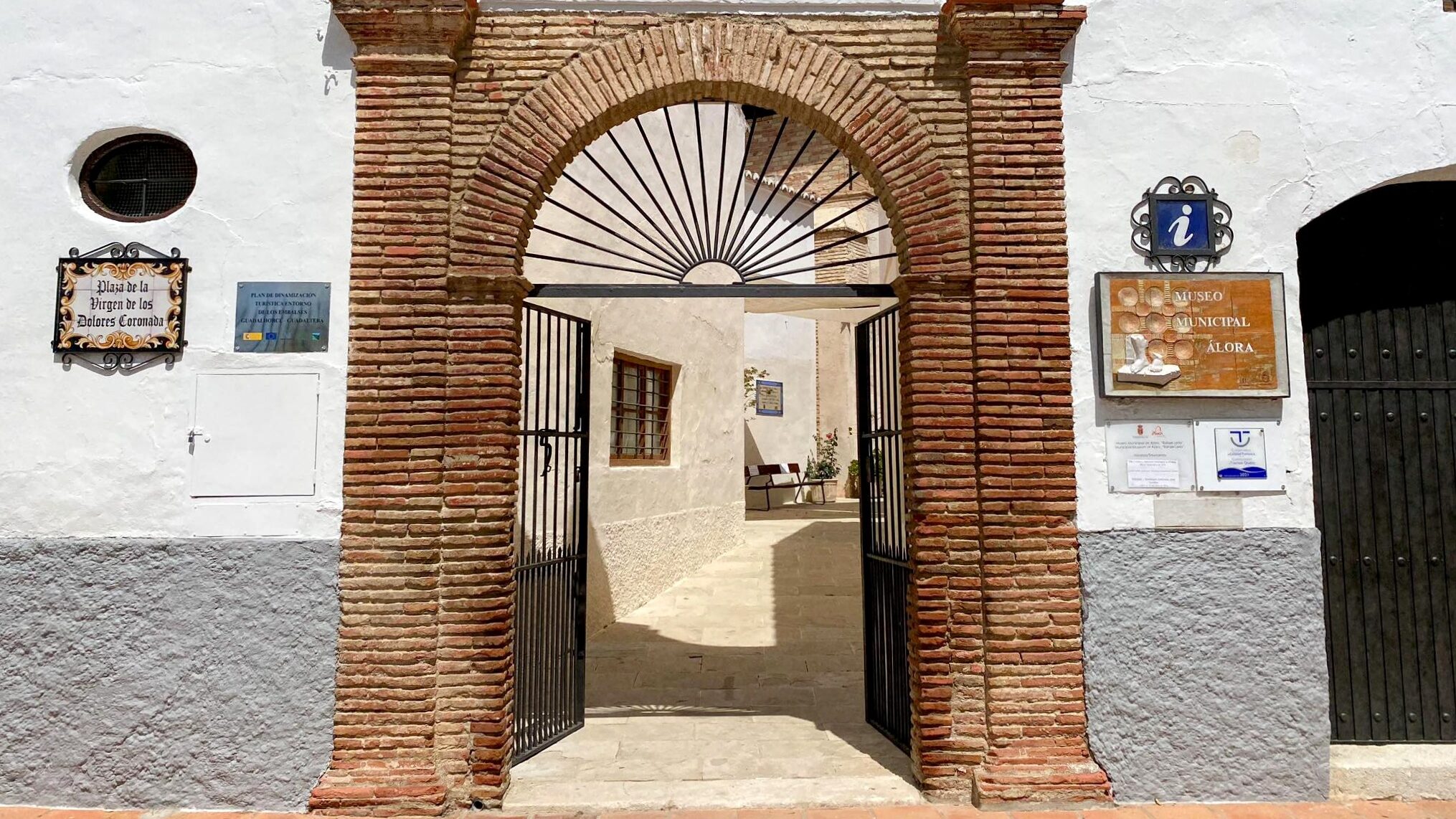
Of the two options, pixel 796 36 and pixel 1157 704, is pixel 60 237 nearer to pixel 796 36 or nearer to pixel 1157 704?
pixel 796 36

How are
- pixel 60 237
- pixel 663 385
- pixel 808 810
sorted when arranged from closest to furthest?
pixel 808 810 < pixel 60 237 < pixel 663 385

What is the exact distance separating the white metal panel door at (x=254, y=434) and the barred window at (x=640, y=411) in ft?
11.3

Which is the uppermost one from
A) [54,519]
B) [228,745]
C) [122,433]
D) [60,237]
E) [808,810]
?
[60,237]

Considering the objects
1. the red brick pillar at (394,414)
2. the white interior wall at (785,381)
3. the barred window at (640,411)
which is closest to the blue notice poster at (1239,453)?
the red brick pillar at (394,414)

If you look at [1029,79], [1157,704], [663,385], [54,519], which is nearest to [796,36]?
[1029,79]

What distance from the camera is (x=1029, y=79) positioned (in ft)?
12.1

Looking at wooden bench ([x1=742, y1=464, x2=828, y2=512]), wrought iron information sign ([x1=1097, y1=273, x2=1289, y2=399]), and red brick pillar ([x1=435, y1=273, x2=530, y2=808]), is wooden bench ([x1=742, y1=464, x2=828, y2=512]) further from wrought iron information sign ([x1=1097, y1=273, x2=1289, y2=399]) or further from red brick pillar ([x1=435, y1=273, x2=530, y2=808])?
wrought iron information sign ([x1=1097, y1=273, x2=1289, y2=399])

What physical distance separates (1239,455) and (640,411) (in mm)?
5050

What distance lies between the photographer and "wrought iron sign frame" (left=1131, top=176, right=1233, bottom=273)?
3615mm

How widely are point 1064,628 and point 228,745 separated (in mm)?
3680

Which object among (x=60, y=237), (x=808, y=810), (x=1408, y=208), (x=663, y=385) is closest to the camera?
(x=808, y=810)

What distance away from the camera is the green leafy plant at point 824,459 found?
50.4 ft

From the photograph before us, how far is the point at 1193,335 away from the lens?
3.57 metres

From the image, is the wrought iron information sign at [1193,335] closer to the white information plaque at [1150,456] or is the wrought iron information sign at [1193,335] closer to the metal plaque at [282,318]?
the white information plaque at [1150,456]
